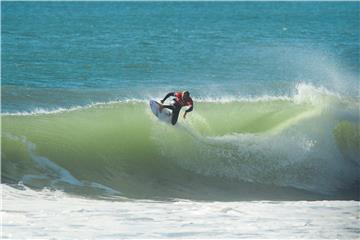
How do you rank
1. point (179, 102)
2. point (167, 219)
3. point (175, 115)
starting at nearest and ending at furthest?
point (167, 219)
point (179, 102)
point (175, 115)

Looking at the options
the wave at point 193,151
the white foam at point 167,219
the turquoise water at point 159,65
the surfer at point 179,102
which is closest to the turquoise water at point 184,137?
the wave at point 193,151

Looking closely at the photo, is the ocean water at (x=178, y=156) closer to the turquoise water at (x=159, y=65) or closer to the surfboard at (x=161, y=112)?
the turquoise water at (x=159, y=65)

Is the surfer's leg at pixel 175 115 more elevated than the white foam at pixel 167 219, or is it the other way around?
the surfer's leg at pixel 175 115

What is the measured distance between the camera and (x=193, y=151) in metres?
16.5

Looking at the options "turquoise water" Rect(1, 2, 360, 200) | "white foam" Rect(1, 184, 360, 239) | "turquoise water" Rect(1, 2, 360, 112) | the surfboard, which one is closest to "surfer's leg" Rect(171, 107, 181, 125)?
the surfboard

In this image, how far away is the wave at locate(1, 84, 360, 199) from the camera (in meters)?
14.9

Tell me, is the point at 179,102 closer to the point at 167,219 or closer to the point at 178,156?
the point at 178,156

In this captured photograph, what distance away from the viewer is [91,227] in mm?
10539

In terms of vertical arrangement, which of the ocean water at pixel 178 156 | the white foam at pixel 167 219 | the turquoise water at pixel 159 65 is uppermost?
the turquoise water at pixel 159 65

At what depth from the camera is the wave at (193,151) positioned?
14.9 metres

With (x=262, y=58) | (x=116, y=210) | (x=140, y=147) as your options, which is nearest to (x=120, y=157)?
(x=140, y=147)

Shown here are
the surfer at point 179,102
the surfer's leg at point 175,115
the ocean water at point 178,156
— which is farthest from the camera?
the surfer's leg at point 175,115

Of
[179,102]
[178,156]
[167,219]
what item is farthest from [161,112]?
[167,219]

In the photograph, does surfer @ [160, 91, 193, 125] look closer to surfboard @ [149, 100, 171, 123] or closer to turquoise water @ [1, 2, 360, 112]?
surfboard @ [149, 100, 171, 123]
